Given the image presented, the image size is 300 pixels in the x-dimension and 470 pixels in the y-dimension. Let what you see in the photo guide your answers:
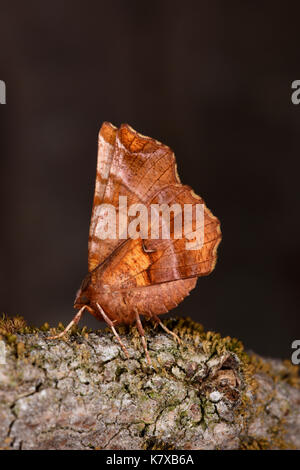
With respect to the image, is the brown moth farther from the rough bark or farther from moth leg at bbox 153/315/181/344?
the rough bark

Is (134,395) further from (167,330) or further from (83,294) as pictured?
(83,294)

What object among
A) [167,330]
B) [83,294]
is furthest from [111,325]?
[167,330]

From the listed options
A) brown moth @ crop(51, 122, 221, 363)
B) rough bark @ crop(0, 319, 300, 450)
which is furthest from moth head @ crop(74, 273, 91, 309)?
rough bark @ crop(0, 319, 300, 450)

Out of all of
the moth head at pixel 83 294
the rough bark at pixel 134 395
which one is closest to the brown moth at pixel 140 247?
the moth head at pixel 83 294

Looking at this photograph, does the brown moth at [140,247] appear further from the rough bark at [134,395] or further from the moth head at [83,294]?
the rough bark at [134,395]

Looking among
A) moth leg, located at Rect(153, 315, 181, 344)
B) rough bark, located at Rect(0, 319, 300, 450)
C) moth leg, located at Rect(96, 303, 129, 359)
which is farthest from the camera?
moth leg, located at Rect(153, 315, 181, 344)
